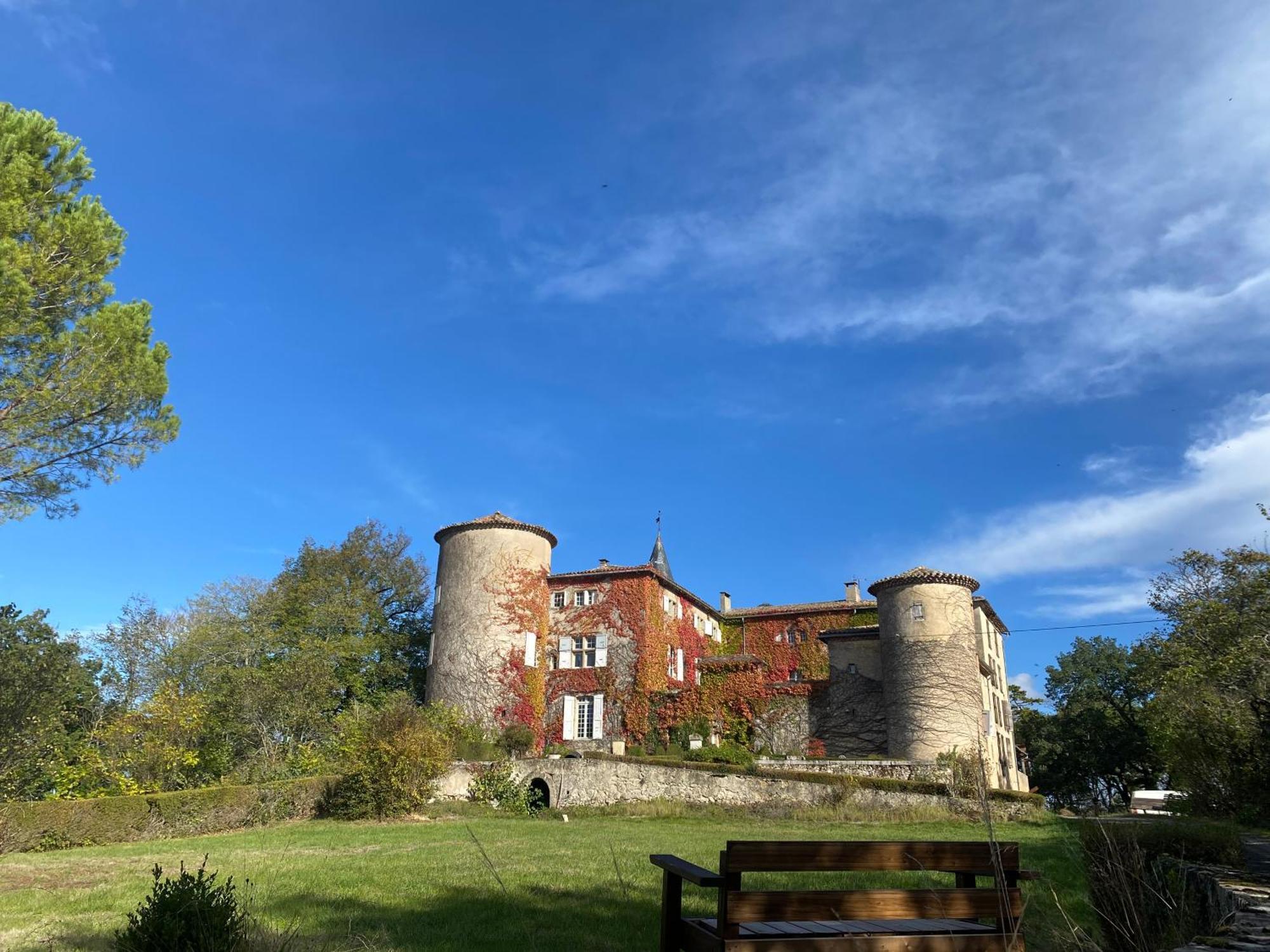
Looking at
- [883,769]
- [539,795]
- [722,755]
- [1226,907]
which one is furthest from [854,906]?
[539,795]

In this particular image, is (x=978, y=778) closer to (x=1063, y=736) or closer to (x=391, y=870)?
(x=391, y=870)

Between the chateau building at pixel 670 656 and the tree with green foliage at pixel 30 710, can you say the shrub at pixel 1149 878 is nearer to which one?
the tree with green foliage at pixel 30 710

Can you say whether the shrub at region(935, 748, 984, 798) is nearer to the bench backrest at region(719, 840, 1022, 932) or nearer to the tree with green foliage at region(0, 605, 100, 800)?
the bench backrest at region(719, 840, 1022, 932)

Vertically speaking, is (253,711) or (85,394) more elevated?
(85,394)

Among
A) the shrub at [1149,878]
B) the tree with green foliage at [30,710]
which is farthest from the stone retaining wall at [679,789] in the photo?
the shrub at [1149,878]

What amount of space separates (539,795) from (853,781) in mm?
10845

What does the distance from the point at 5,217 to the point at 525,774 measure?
2138 centimetres

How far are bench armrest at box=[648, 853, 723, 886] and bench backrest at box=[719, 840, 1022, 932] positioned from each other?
90mm

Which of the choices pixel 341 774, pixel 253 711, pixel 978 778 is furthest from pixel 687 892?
pixel 253 711

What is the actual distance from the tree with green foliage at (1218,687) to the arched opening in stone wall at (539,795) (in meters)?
17.9

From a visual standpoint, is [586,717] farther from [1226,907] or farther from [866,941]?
[866,941]

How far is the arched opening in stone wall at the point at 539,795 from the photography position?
92.0 feet

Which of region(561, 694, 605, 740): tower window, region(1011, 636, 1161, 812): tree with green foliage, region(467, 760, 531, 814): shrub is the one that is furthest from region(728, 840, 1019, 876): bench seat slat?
region(1011, 636, 1161, 812): tree with green foliage

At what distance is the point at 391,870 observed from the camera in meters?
10.7
